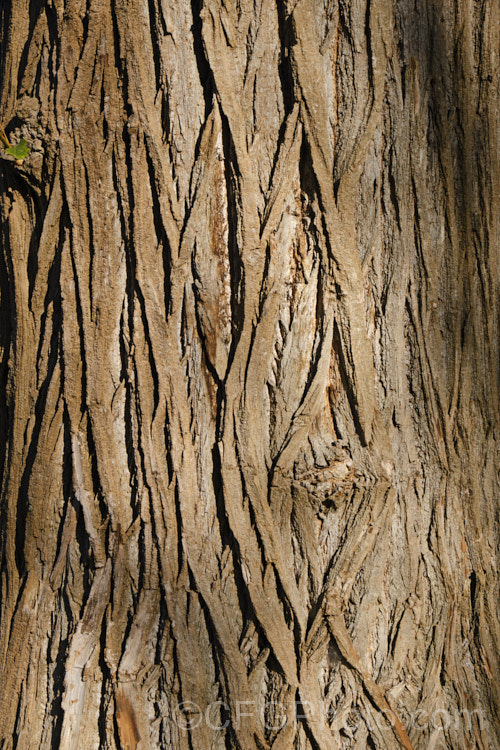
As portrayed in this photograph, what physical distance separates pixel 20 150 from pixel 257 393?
0.88 metres

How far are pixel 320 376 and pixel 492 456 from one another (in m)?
0.53

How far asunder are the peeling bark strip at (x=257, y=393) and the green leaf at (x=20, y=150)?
20 mm

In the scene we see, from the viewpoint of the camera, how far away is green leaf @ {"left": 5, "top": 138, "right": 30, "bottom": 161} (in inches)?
65.2

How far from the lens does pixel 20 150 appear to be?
166 cm

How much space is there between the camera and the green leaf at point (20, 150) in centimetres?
166

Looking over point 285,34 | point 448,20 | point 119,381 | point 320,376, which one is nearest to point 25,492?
point 119,381

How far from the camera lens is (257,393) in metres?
1.57

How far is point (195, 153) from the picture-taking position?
159 cm

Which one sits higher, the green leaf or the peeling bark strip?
the green leaf

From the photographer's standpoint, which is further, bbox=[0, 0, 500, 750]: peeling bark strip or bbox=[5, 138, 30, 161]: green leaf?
bbox=[5, 138, 30, 161]: green leaf

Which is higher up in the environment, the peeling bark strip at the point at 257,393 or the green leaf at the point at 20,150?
the green leaf at the point at 20,150

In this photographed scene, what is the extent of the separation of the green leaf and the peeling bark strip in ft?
0.07

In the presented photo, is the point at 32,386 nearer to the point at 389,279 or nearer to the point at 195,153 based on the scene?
the point at 195,153

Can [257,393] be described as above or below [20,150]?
below
